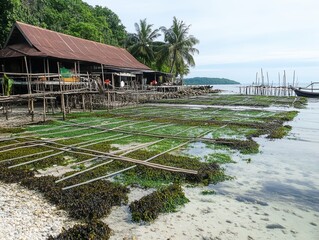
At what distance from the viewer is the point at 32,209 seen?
13.5 feet

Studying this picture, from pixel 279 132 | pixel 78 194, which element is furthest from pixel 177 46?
pixel 78 194

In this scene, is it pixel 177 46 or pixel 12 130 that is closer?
pixel 12 130

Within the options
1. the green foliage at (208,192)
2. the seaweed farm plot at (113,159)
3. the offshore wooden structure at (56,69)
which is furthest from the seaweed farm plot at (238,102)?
the green foliage at (208,192)

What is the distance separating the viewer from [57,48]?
17.7m

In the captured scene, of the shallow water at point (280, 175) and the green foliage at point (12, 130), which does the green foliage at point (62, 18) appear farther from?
the shallow water at point (280, 175)

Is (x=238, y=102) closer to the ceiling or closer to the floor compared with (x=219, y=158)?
closer to the ceiling

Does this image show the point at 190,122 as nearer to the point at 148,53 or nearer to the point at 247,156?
the point at 247,156

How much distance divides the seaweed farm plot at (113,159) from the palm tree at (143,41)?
22.8 m

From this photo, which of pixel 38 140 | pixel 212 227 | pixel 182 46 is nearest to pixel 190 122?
pixel 38 140

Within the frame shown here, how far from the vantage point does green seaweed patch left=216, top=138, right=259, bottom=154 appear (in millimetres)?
7918

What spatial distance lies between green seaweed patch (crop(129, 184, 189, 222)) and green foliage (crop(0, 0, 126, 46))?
57.9 feet

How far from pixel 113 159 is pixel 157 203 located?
2414mm

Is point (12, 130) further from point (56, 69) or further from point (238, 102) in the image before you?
point (238, 102)

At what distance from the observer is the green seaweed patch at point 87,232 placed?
344 cm
